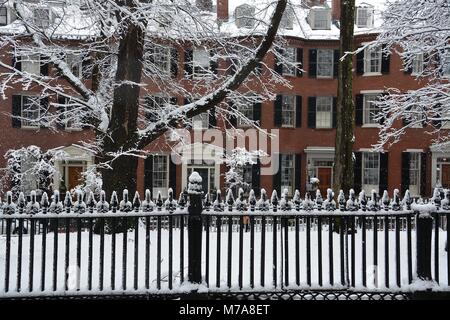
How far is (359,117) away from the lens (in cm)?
2734

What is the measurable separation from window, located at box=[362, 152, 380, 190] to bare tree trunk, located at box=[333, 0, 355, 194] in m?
16.2

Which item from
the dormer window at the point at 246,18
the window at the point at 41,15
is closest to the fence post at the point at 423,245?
the dormer window at the point at 246,18

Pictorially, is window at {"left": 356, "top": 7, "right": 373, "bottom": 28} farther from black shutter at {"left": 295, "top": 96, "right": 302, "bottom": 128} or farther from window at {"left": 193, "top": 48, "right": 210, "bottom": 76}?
window at {"left": 193, "top": 48, "right": 210, "bottom": 76}

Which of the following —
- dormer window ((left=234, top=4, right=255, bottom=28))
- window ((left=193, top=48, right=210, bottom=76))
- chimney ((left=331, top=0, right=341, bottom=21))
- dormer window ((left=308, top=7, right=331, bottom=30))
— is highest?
chimney ((left=331, top=0, right=341, bottom=21))

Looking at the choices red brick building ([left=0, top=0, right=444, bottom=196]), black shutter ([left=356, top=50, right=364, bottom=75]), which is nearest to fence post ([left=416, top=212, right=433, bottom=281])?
red brick building ([left=0, top=0, right=444, bottom=196])

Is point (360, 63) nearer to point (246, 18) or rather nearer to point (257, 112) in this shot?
point (257, 112)

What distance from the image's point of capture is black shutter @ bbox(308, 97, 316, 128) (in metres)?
27.9

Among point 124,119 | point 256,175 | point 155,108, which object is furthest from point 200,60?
point 256,175

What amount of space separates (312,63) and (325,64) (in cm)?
87

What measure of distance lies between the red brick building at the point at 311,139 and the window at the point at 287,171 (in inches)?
2.4

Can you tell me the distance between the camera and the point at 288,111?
2780 centimetres

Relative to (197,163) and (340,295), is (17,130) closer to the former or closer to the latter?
(197,163)
